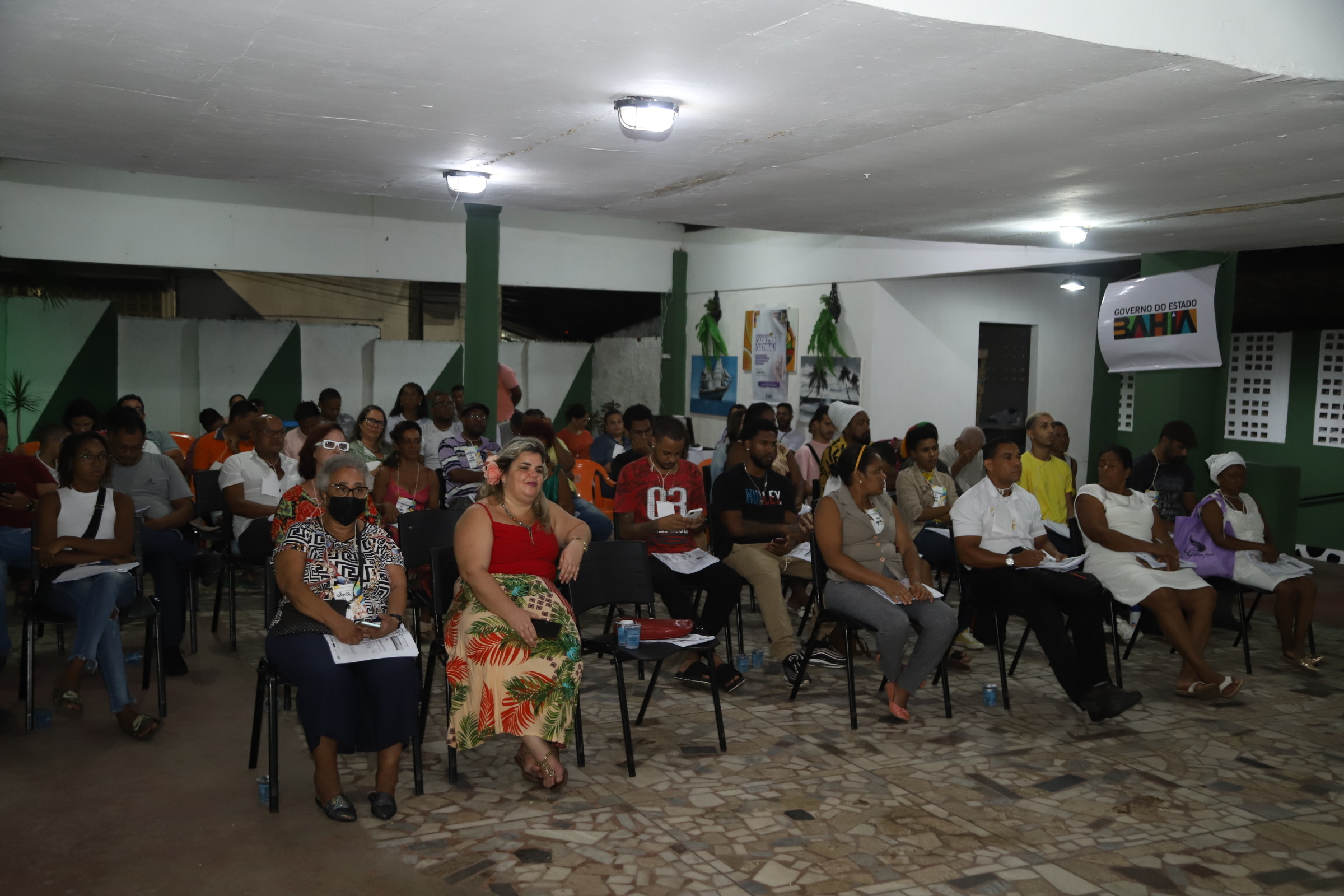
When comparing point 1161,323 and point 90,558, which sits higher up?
point 1161,323

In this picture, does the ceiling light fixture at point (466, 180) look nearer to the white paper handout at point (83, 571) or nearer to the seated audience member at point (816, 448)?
the white paper handout at point (83, 571)

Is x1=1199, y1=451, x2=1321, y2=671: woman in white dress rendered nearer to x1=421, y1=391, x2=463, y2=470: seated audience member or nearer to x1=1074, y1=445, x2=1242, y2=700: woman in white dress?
x1=1074, y1=445, x2=1242, y2=700: woman in white dress

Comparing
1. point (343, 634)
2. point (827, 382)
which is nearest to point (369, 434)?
point (343, 634)

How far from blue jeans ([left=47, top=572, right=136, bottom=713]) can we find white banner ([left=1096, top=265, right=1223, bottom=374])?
24.9 ft

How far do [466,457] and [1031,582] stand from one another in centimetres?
420

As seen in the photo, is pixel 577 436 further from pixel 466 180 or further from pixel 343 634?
pixel 343 634

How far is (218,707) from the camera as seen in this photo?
511 cm

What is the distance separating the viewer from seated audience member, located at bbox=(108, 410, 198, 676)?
18.4 ft

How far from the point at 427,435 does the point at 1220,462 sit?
5.66 m

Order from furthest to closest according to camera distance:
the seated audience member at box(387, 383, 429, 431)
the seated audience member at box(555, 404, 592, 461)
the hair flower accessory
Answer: the seated audience member at box(555, 404, 592, 461), the seated audience member at box(387, 383, 429, 431), the hair flower accessory

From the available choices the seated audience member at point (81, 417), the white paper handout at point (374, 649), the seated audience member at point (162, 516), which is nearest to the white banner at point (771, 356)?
the seated audience member at point (81, 417)

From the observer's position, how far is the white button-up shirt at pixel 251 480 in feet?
21.2

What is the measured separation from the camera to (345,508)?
13.7 ft

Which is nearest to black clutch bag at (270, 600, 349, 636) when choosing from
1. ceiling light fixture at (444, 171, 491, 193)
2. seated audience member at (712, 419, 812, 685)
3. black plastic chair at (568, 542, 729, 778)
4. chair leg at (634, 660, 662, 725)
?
black plastic chair at (568, 542, 729, 778)
